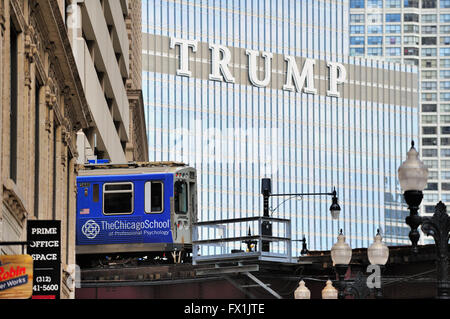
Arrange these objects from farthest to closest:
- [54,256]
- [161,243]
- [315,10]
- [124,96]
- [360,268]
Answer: [315,10]
[124,96]
[360,268]
[161,243]
[54,256]

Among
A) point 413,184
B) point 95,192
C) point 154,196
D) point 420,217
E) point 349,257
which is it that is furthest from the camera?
point 95,192

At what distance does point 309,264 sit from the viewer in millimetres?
46594

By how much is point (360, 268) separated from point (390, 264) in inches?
75.2

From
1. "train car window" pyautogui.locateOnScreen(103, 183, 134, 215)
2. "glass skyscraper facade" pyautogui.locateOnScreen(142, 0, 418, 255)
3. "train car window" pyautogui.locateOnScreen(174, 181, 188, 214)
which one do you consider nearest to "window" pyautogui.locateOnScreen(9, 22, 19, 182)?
"train car window" pyautogui.locateOnScreen(103, 183, 134, 215)

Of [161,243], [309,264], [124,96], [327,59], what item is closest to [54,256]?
[161,243]

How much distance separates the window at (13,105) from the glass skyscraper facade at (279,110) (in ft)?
459

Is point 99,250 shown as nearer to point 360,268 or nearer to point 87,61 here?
point 87,61

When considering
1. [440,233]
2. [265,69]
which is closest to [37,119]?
[440,233]

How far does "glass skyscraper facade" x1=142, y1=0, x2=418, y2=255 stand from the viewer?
555 feet

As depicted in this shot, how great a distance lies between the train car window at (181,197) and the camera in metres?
44.4

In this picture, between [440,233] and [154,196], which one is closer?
[440,233]

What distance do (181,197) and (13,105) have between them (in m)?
22.1

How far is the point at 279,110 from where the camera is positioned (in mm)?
182750

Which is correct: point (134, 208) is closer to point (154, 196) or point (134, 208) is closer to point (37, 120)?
point (154, 196)
